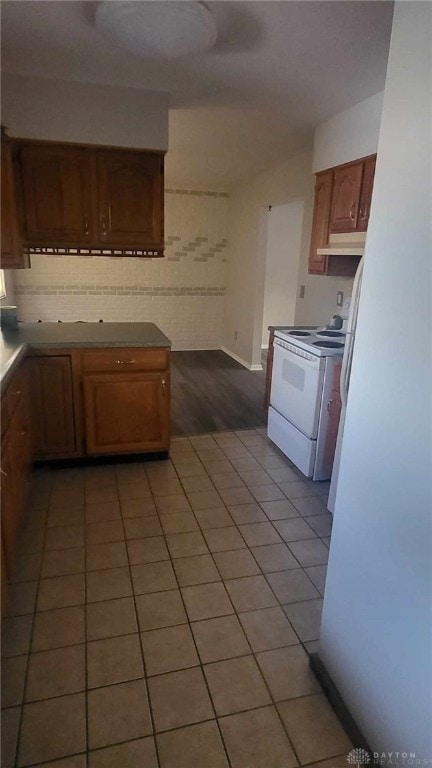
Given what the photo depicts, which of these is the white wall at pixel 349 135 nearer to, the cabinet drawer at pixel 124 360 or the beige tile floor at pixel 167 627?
the cabinet drawer at pixel 124 360

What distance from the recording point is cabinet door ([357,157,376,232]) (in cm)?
277

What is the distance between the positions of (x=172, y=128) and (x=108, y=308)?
3.15m

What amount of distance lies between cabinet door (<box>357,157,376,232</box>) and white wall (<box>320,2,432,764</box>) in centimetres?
173

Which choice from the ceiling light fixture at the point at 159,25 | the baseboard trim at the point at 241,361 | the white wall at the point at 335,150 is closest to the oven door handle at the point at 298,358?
the white wall at the point at 335,150

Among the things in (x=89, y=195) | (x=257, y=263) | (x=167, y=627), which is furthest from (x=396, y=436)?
(x=257, y=263)

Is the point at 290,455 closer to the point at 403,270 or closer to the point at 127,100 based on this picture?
the point at 403,270

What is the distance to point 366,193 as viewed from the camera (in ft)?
9.20

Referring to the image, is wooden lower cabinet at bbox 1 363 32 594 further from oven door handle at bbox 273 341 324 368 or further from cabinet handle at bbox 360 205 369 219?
cabinet handle at bbox 360 205 369 219

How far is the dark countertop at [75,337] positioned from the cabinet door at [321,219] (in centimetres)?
135

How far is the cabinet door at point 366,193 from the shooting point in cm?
277

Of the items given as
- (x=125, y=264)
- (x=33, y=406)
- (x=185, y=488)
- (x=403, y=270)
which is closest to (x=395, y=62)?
(x=403, y=270)

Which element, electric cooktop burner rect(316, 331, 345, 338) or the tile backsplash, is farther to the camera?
the tile backsplash

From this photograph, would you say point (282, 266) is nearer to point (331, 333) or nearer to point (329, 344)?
point (331, 333)

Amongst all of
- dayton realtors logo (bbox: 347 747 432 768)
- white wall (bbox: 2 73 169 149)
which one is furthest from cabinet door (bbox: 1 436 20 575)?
white wall (bbox: 2 73 169 149)
